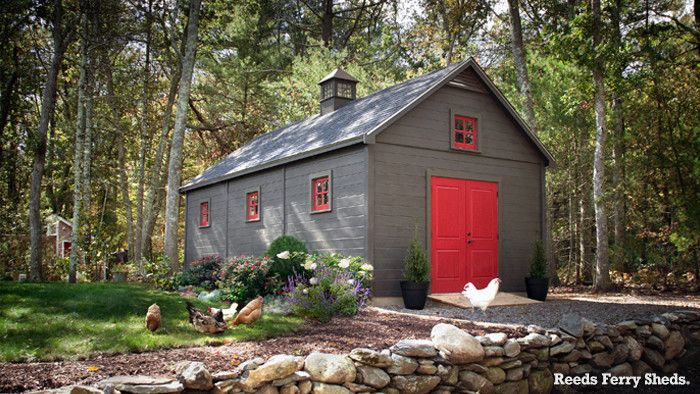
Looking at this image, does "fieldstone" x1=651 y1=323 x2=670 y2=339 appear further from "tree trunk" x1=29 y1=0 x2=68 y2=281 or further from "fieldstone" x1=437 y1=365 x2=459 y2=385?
"tree trunk" x1=29 y1=0 x2=68 y2=281

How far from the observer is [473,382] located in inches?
278

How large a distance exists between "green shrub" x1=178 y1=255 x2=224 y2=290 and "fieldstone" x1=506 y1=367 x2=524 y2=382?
8026 millimetres

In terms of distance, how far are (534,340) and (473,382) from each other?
130cm

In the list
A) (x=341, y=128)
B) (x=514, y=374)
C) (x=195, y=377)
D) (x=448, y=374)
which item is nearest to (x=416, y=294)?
(x=514, y=374)

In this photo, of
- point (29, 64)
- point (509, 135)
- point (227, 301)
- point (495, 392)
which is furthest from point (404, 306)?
point (29, 64)

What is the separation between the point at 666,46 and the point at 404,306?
9963 mm

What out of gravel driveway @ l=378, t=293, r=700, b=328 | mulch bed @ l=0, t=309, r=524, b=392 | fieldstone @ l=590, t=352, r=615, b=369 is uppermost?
mulch bed @ l=0, t=309, r=524, b=392

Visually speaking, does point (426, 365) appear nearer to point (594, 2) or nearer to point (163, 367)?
point (163, 367)

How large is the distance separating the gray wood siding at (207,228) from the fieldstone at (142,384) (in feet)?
39.3

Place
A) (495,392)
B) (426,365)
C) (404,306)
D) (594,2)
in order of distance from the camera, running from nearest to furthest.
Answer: (426,365) < (495,392) < (404,306) < (594,2)

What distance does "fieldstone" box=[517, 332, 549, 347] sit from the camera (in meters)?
7.75

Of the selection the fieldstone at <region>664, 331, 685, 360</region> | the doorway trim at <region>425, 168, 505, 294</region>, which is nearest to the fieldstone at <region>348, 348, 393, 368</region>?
the fieldstone at <region>664, 331, 685, 360</region>

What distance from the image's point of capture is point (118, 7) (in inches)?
629

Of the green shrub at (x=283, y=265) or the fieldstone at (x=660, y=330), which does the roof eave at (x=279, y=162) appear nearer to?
the green shrub at (x=283, y=265)
